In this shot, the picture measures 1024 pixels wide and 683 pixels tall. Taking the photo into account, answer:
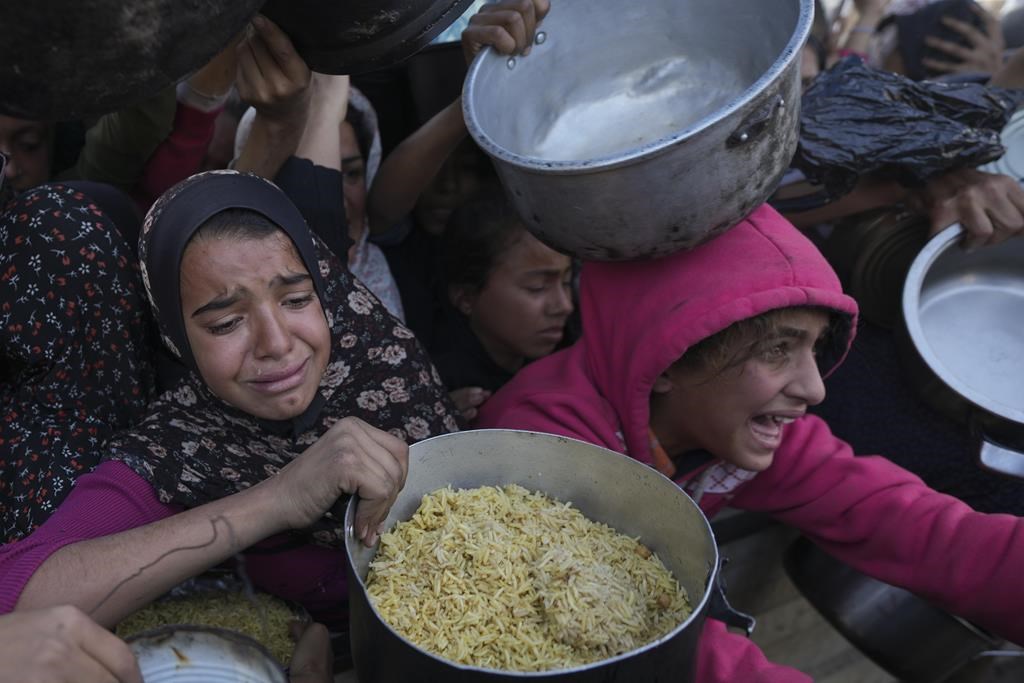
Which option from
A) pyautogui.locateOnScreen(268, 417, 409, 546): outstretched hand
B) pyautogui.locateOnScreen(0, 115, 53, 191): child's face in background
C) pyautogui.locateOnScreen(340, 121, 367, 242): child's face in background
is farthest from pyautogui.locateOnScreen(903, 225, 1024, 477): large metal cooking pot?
pyautogui.locateOnScreen(0, 115, 53, 191): child's face in background

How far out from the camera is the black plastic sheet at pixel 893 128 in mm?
2326

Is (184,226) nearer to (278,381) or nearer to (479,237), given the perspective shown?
(278,381)

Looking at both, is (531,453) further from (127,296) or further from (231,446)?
(127,296)

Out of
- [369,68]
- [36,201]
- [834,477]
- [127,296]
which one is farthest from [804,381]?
[36,201]

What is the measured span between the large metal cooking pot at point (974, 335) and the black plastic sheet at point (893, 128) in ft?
0.70

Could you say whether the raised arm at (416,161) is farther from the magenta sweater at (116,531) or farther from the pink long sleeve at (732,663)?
the pink long sleeve at (732,663)

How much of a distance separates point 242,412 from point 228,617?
0.41 metres

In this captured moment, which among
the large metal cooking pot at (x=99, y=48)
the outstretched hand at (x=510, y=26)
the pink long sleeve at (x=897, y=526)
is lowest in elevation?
the pink long sleeve at (x=897, y=526)

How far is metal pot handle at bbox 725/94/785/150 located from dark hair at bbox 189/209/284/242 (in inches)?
34.9

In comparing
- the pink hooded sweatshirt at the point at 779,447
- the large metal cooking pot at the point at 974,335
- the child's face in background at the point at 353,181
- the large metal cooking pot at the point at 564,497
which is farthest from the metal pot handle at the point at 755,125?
the child's face in background at the point at 353,181

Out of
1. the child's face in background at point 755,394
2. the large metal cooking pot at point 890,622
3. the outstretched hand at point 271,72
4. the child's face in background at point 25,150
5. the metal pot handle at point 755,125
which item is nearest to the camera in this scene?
the metal pot handle at point 755,125

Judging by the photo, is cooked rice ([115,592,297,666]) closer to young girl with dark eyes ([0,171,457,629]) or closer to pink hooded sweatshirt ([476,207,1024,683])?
young girl with dark eyes ([0,171,457,629])

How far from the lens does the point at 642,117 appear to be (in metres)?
1.73

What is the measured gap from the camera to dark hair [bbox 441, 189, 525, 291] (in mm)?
2635
